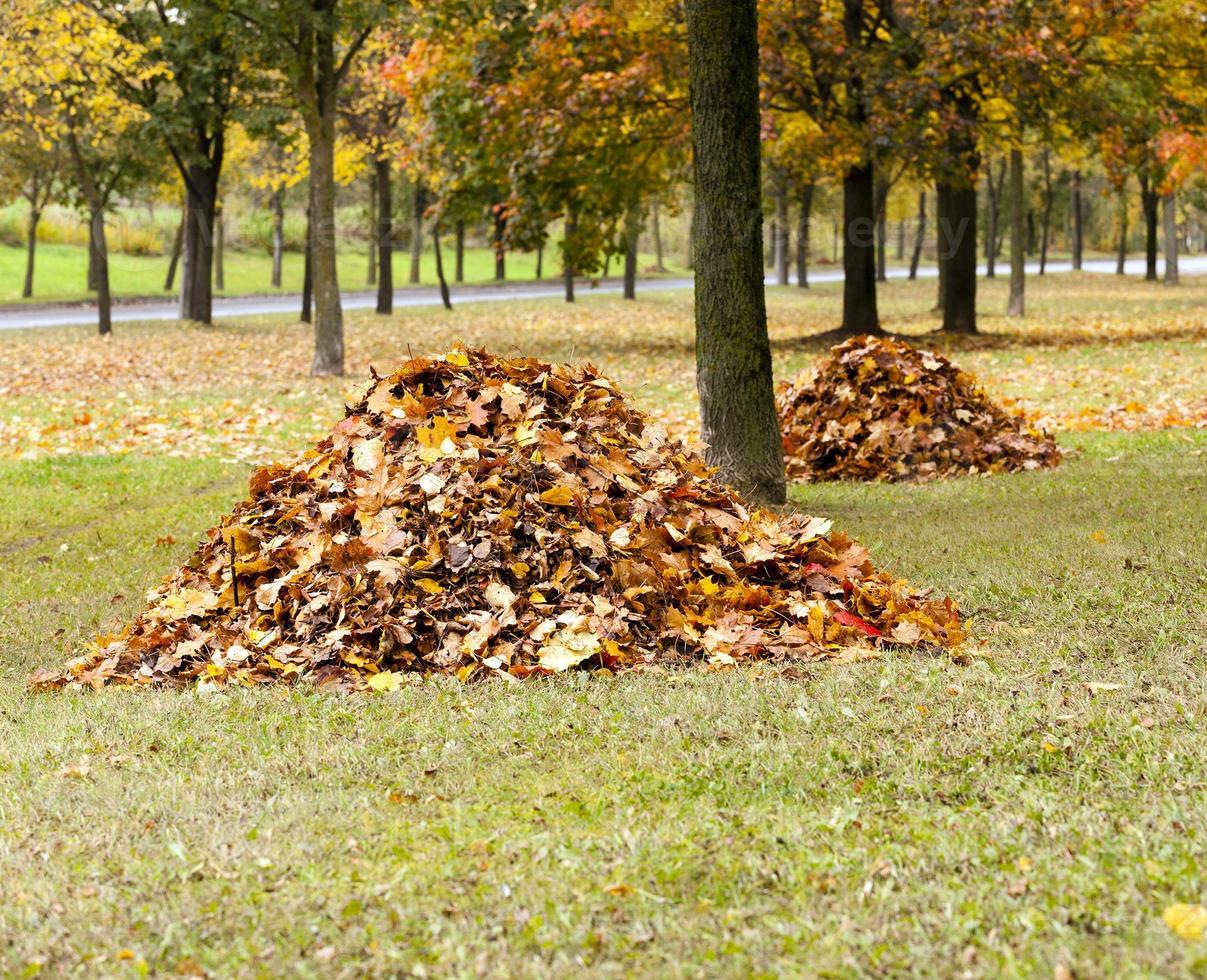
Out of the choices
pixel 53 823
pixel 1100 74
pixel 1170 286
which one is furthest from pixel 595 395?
pixel 1170 286

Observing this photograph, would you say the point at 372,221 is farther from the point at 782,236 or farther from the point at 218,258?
the point at 782,236

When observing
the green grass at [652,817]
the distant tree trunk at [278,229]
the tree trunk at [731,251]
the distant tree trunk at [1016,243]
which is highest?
the distant tree trunk at [278,229]

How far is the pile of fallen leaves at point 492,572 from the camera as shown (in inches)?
207

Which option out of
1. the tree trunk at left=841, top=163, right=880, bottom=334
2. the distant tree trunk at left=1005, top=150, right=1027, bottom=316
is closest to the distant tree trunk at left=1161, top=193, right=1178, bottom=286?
the distant tree trunk at left=1005, top=150, right=1027, bottom=316

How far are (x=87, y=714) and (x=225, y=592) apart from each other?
40.5 inches

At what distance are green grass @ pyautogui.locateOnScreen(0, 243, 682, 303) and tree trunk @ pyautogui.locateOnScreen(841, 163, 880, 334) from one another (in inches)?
662

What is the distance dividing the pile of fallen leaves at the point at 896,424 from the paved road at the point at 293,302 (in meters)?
21.8

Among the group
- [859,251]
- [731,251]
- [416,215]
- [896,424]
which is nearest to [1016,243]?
[859,251]

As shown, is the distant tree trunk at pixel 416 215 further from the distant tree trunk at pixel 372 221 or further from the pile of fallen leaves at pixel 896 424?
the pile of fallen leaves at pixel 896 424

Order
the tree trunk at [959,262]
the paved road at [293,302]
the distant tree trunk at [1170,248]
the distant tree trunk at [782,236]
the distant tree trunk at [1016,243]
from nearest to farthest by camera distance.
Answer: the tree trunk at [959,262] → the distant tree trunk at [1016,243] → the paved road at [293,302] → the distant tree trunk at [782,236] → the distant tree trunk at [1170,248]

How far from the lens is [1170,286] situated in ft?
129

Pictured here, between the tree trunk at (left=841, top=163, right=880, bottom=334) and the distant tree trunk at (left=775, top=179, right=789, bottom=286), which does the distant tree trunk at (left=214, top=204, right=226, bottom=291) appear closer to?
the distant tree trunk at (left=775, top=179, right=789, bottom=286)

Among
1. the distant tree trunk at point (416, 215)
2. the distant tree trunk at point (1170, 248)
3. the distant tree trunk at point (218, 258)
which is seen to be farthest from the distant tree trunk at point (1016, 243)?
the distant tree trunk at point (218, 258)

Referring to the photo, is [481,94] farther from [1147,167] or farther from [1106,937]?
[1106,937]
